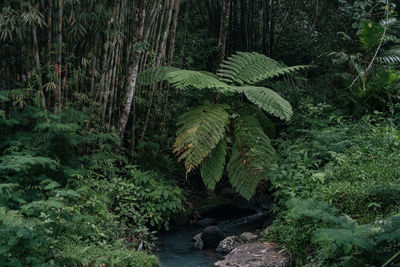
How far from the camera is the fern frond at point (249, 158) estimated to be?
429 centimetres

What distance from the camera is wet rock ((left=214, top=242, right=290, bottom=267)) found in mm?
3171

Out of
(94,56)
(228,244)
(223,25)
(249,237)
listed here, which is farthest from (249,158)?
(223,25)

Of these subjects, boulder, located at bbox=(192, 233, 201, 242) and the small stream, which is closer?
the small stream

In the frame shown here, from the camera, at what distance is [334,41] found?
6.24 m

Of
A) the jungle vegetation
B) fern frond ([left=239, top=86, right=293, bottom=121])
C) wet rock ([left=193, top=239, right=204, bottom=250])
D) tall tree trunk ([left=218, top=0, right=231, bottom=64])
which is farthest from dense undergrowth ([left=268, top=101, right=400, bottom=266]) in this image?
tall tree trunk ([left=218, top=0, right=231, bottom=64])

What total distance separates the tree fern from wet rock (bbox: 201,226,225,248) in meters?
1.34

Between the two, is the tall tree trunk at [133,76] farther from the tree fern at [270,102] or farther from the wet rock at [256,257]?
the wet rock at [256,257]

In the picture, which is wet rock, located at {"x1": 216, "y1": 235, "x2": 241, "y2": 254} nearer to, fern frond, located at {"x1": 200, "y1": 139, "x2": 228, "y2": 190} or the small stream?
Result: the small stream

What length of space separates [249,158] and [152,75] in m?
1.40

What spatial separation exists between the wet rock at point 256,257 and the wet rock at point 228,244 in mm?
242

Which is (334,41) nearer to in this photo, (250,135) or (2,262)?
(250,135)

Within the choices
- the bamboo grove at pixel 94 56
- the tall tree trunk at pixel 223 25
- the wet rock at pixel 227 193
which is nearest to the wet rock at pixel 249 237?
the wet rock at pixel 227 193

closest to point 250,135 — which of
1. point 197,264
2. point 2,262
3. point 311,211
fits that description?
point 197,264

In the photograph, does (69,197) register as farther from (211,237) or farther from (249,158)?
(249,158)
